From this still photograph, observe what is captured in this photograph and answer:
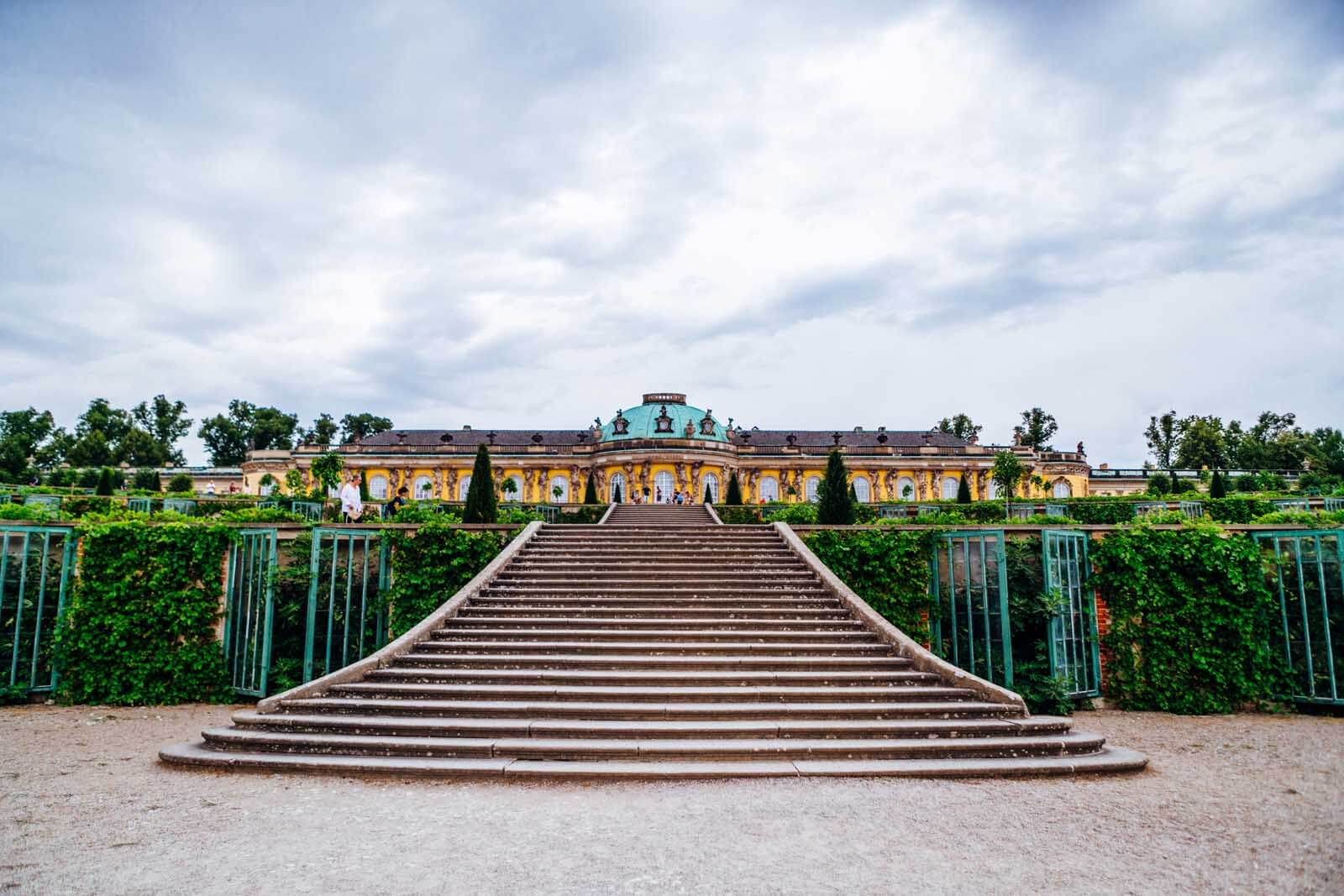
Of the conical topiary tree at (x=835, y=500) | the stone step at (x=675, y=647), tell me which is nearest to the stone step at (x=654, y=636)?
the stone step at (x=675, y=647)

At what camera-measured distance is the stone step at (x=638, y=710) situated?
8.99m

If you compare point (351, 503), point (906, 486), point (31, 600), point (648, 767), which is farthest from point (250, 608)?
point (906, 486)

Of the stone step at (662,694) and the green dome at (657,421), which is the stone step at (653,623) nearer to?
the stone step at (662,694)

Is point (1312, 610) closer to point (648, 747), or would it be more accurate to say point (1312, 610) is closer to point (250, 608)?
point (648, 747)

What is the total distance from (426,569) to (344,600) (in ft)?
4.46

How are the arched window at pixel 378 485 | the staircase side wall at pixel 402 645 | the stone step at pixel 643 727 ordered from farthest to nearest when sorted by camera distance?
the arched window at pixel 378 485
the staircase side wall at pixel 402 645
the stone step at pixel 643 727

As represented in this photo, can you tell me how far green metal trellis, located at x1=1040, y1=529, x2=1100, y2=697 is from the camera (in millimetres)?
11695

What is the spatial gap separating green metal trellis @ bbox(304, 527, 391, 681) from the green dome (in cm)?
4123

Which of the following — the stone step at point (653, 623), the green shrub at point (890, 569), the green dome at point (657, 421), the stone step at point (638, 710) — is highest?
the green dome at point (657, 421)

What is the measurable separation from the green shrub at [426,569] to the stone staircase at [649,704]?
1004mm

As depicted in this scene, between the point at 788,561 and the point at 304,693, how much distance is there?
8.39 metres

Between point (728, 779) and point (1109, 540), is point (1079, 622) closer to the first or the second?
point (1109, 540)

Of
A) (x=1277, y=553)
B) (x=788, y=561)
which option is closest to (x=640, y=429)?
(x=788, y=561)

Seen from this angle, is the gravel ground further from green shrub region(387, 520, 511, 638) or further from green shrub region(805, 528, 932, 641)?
green shrub region(805, 528, 932, 641)
